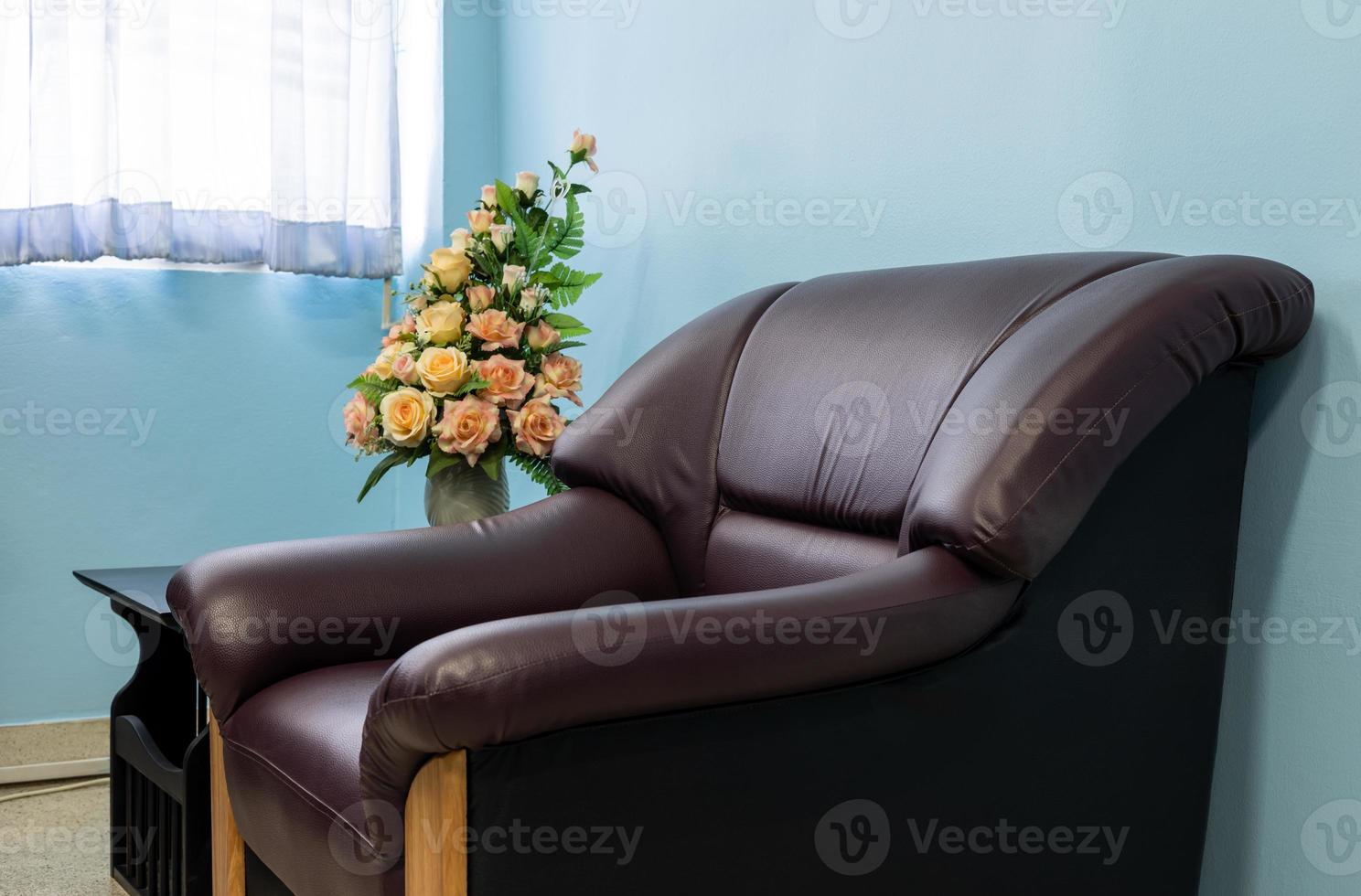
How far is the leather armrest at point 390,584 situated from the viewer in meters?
1.58

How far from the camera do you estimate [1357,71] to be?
1239mm

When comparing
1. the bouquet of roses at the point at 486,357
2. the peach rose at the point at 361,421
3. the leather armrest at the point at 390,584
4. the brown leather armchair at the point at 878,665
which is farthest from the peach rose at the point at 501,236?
the brown leather armchair at the point at 878,665

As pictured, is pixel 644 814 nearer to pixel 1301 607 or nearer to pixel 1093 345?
pixel 1093 345

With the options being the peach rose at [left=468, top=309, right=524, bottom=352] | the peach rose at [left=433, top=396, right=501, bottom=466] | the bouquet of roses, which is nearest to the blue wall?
the bouquet of roses

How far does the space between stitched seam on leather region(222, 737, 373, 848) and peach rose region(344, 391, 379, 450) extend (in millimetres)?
700

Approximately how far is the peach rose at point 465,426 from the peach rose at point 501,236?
307 mm

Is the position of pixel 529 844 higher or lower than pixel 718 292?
lower

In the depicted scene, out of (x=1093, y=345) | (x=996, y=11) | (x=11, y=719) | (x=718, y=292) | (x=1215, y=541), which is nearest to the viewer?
(x=1093, y=345)

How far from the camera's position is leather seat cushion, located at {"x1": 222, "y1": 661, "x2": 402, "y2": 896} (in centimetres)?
115

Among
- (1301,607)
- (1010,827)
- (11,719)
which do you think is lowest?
(11,719)

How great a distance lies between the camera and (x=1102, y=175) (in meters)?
1.54

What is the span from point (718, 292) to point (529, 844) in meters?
1.39

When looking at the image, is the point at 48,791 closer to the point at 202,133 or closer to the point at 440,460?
the point at 440,460

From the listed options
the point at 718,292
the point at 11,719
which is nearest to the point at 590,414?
the point at 718,292
